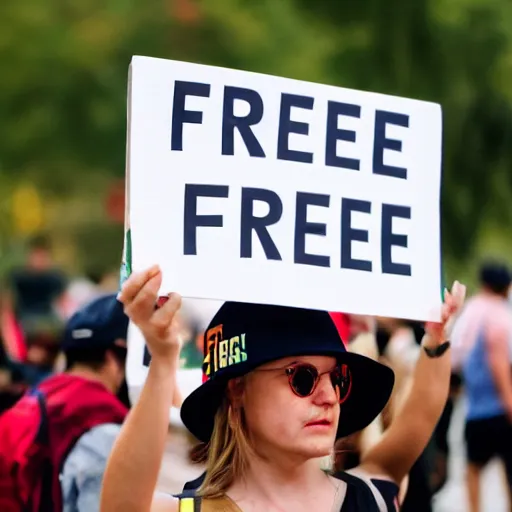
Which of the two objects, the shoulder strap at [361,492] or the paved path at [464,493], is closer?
the shoulder strap at [361,492]

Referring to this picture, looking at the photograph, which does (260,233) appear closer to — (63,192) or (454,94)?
(454,94)

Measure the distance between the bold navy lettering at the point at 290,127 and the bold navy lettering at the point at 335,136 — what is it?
0.05 meters

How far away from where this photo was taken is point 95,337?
548 cm

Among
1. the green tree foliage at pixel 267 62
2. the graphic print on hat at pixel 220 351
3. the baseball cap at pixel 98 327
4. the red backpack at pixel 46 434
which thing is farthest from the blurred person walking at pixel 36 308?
the graphic print on hat at pixel 220 351

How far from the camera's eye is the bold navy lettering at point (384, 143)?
11.8 ft

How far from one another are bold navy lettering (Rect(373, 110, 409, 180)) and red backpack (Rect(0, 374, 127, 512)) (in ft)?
6.25

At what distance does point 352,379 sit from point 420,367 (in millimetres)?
385

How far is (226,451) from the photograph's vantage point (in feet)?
11.3

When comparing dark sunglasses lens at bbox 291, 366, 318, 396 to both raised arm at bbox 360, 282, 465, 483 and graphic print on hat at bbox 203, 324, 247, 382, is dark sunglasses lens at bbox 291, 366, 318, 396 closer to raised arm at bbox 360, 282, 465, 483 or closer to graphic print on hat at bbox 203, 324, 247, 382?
graphic print on hat at bbox 203, 324, 247, 382

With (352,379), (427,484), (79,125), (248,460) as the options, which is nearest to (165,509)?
(248,460)

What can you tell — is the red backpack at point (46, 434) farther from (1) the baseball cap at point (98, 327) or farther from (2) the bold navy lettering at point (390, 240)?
(2) the bold navy lettering at point (390, 240)

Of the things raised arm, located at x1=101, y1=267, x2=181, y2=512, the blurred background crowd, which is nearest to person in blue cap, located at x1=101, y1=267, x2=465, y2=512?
raised arm, located at x1=101, y1=267, x2=181, y2=512

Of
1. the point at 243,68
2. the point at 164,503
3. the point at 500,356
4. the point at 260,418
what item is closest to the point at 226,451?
the point at 260,418

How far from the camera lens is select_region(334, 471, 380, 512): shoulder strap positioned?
135 inches
